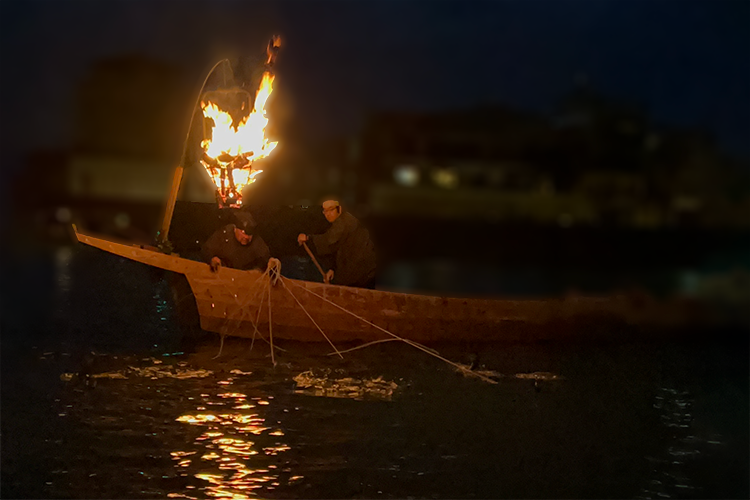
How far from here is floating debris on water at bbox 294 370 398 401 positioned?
991 cm

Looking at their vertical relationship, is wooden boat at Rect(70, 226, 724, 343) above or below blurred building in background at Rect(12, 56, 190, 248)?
below

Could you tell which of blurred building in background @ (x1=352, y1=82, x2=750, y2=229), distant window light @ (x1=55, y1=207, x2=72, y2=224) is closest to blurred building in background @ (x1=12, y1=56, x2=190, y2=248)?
distant window light @ (x1=55, y1=207, x2=72, y2=224)

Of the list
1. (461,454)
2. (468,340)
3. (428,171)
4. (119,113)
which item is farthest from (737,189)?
(461,454)

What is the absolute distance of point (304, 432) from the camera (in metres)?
8.40

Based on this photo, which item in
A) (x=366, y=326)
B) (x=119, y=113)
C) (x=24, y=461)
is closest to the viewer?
(x=24, y=461)

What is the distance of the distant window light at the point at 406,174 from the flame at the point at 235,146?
40.9 m

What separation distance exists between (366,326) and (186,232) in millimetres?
3166

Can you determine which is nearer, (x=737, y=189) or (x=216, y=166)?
(x=216, y=166)

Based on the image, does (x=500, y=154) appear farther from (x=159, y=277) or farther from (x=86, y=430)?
(x=86, y=430)

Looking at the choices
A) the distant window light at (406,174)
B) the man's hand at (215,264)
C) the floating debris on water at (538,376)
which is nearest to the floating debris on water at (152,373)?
the man's hand at (215,264)

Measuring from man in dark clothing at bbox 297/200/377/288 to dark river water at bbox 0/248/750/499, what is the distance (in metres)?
1.11

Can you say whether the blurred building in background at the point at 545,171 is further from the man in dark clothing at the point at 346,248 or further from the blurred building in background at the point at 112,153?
the man in dark clothing at the point at 346,248

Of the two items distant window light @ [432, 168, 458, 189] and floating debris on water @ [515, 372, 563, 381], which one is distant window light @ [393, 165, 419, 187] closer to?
distant window light @ [432, 168, 458, 189]

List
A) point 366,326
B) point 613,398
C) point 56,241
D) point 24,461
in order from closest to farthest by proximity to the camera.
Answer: point 24,461
point 613,398
point 366,326
point 56,241
